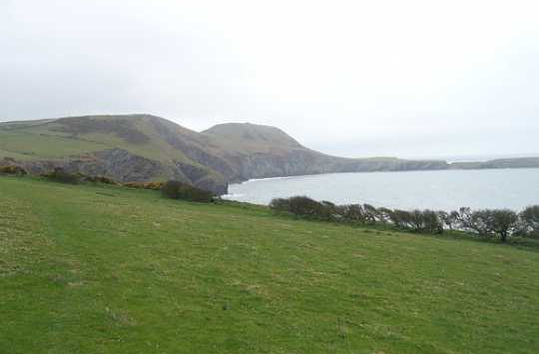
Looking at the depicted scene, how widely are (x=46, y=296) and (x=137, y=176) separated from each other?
15185cm

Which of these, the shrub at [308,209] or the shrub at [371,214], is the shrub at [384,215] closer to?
the shrub at [371,214]

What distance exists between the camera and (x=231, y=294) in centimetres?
1577

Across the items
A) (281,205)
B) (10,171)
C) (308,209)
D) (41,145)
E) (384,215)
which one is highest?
(41,145)

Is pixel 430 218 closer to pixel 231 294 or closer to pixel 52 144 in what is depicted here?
pixel 231 294

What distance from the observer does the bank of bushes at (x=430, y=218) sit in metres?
45.9

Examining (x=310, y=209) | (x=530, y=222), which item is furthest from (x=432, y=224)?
(x=310, y=209)

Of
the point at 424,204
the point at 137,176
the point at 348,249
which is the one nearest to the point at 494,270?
the point at 348,249

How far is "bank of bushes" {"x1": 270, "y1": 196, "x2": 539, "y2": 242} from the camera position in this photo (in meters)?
45.9

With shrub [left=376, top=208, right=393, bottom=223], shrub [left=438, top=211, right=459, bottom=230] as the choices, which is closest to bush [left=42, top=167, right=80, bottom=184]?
shrub [left=376, top=208, right=393, bottom=223]

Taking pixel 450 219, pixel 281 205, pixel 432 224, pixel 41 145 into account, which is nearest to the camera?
pixel 432 224

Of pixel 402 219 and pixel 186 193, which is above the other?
pixel 186 193

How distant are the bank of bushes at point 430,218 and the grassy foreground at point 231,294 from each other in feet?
61.9

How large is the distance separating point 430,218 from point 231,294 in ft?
124

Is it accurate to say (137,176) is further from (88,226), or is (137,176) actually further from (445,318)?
(445,318)
